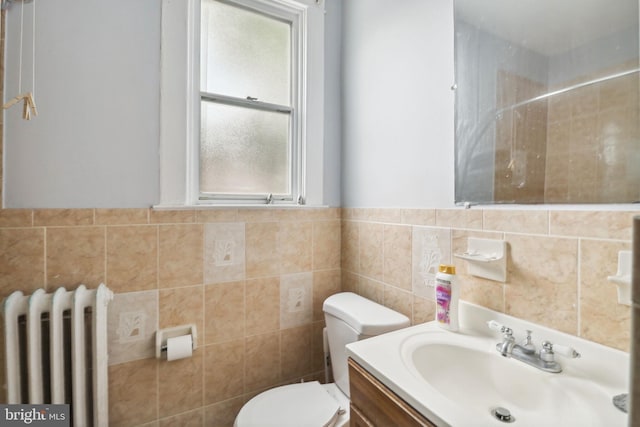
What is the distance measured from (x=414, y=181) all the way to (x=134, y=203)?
47.0 inches

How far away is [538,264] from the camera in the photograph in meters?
0.80

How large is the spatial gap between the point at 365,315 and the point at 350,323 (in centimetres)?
7

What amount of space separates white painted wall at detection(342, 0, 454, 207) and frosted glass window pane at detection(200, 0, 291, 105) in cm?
38

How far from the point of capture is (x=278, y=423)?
1018 millimetres

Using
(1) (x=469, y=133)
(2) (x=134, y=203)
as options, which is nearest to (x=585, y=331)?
(1) (x=469, y=133)

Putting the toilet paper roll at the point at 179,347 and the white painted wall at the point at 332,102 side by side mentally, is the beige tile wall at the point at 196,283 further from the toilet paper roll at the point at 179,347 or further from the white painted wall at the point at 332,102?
the white painted wall at the point at 332,102

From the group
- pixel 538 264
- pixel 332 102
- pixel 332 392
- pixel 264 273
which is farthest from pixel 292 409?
pixel 332 102

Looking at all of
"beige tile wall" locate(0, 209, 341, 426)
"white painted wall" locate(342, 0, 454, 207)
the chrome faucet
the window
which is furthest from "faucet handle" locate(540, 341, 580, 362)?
the window

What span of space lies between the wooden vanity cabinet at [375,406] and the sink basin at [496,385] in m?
0.08

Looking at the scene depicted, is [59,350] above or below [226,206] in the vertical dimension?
below

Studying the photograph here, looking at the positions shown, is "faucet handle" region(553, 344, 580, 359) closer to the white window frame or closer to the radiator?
the white window frame

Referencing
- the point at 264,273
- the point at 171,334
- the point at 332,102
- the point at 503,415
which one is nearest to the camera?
the point at 503,415

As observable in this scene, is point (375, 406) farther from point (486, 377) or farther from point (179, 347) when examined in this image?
point (179, 347)

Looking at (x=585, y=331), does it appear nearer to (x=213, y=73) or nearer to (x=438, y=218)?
(x=438, y=218)
